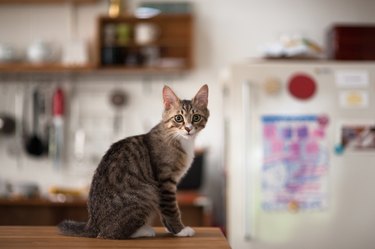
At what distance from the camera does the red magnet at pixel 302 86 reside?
301cm

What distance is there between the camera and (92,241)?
3.73 ft

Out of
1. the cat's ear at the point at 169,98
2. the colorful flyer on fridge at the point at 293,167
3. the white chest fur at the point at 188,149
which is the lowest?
the colorful flyer on fridge at the point at 293,167

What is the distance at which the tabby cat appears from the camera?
1197mm

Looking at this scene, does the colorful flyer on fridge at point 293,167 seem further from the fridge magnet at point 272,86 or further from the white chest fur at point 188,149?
the white chest fur at point 188,149

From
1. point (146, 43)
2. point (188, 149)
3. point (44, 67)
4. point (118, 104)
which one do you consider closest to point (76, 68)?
point (44, 67)

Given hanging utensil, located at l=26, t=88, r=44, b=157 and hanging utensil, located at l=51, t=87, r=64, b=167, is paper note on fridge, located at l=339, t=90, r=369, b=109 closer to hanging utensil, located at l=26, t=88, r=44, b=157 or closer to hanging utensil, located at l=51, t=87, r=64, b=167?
hanging utensil, located at l=51, t=87, r=64, b=167

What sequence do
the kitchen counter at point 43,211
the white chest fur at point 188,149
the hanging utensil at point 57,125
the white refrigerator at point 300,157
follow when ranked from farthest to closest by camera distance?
the hanging utensil at point 57,125
the kitchen counter at point 43,211
the white refrigerator at point 300,157
the white chest fur at point 188,149

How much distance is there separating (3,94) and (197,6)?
4.99 feet

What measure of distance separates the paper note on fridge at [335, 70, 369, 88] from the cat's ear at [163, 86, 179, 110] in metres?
1.98

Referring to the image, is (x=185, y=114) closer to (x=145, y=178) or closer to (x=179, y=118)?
(x=179, y=118)

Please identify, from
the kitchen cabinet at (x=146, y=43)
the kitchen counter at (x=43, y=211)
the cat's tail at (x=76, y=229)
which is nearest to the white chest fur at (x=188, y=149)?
the cat's tail at (x=76, y=229)

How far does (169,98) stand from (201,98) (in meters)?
0.08

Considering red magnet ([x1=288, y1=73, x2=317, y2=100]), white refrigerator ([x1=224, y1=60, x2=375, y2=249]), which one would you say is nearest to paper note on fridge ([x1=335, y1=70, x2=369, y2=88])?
white refrigerator ([x1=224, y1=60, x2=375, y2=249])

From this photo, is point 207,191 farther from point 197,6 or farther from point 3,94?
point 3,94
